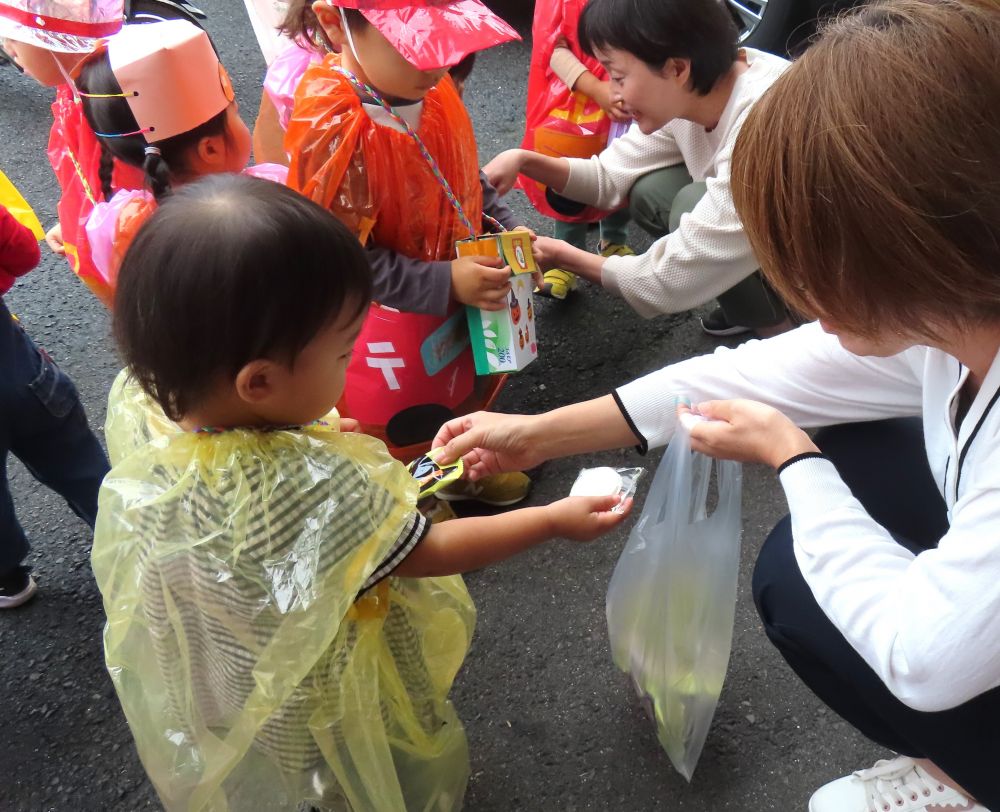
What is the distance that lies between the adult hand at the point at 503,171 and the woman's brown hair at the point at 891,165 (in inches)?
43.3

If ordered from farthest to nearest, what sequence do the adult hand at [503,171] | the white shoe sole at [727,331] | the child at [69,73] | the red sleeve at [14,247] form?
the white shoe sole at [727,331] → the adult hand at [503,171] → the child at [69,73] → the red sleeve at [14,247]

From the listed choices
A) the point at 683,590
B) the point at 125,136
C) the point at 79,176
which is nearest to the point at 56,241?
the point at 79,176

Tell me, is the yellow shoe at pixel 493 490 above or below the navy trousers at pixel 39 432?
below

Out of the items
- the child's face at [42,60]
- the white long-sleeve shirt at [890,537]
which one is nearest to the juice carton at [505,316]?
the white long-sleeve shirt at [890,537]

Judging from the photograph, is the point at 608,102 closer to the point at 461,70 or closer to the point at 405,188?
the point at 461,70

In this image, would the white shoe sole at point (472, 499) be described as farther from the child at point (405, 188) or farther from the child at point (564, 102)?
the child at point (564, 102)

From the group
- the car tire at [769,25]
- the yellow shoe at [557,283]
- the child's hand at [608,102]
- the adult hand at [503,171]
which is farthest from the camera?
A: the car tire at [769,25]

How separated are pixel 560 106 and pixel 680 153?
→ 35 centimetres

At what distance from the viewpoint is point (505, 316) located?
1667 mm

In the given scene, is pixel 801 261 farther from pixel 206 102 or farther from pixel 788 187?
pixel 206 102

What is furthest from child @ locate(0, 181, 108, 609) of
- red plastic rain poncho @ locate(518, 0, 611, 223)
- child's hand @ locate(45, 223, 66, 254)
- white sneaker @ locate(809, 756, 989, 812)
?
white sneaker @ locate(809, 756, 989, 812)

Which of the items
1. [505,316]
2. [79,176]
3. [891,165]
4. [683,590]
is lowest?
[683,590]

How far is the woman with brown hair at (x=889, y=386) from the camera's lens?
81cm

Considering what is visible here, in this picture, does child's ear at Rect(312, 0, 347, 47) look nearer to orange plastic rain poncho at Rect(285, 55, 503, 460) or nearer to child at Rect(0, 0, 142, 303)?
orange plastic rain poncho at Rect(285, 55, 503, 460)
